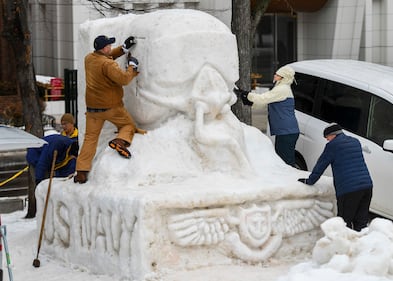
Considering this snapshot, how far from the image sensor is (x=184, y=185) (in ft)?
34.6

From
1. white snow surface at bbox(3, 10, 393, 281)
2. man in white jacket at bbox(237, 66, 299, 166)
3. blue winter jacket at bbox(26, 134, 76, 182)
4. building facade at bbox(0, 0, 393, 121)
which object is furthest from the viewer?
building facade at bbox(0, 0, 393, 121)

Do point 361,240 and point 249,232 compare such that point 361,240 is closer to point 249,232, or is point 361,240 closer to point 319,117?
point 249,232

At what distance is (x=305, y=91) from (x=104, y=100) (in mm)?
4217

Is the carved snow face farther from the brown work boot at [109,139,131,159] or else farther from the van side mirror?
the van side mirror

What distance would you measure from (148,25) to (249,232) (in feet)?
7.40

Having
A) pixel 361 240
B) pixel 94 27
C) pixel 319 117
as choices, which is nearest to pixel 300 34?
pixel 319 117

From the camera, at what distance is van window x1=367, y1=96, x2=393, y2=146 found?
13148 mm

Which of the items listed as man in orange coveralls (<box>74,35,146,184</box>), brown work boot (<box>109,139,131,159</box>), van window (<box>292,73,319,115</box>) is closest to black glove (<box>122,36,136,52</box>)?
man in orange coveralls (<box>74,35,146,184</box>)

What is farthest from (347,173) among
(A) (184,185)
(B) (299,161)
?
(B) (299,161)

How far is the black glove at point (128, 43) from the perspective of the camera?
1102 centimetres

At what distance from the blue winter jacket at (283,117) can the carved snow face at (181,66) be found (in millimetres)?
1700

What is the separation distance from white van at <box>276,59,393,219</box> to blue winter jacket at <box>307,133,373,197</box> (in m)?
1.58

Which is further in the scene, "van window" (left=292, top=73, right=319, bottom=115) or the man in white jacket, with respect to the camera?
"van window" (left=292, top=73, right=319, bottom=115)

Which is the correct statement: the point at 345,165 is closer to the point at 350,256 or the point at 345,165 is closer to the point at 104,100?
the point at 104,100
